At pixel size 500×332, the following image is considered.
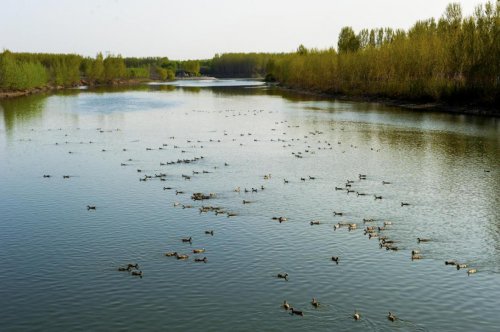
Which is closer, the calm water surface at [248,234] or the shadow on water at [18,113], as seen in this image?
the calm water surface at [248,234]

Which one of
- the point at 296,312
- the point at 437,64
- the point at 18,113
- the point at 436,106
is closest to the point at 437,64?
the point at 437,64

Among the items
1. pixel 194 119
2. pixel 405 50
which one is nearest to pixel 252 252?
pixel 194 119

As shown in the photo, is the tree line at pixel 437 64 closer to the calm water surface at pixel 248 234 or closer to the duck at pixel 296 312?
the calm water surface at pixel 248 234

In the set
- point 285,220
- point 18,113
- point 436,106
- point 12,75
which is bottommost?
point 285,220

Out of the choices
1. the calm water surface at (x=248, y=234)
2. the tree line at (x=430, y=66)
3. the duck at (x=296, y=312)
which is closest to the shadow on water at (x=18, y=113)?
the calm water surface at (x=248, y=234)

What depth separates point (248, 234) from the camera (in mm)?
38688

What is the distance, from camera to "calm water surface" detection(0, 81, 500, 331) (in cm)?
2727

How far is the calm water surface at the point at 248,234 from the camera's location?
89.5ft

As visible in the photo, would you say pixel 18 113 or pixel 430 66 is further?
pixel 430 66

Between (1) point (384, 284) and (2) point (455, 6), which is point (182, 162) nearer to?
(1) point (384, 284)

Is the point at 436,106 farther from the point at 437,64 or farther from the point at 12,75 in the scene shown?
the point at 12,75

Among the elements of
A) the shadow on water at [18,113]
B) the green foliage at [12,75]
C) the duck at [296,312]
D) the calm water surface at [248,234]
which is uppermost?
the green foliage at [12,75]

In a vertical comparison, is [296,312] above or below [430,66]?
below

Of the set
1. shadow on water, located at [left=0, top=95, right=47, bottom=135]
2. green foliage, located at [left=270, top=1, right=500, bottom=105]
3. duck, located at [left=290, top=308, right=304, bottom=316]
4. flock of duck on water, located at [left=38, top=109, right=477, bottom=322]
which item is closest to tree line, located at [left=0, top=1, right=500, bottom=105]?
green foliage, located at [left=270, top=1, right=500, bottom=105]
